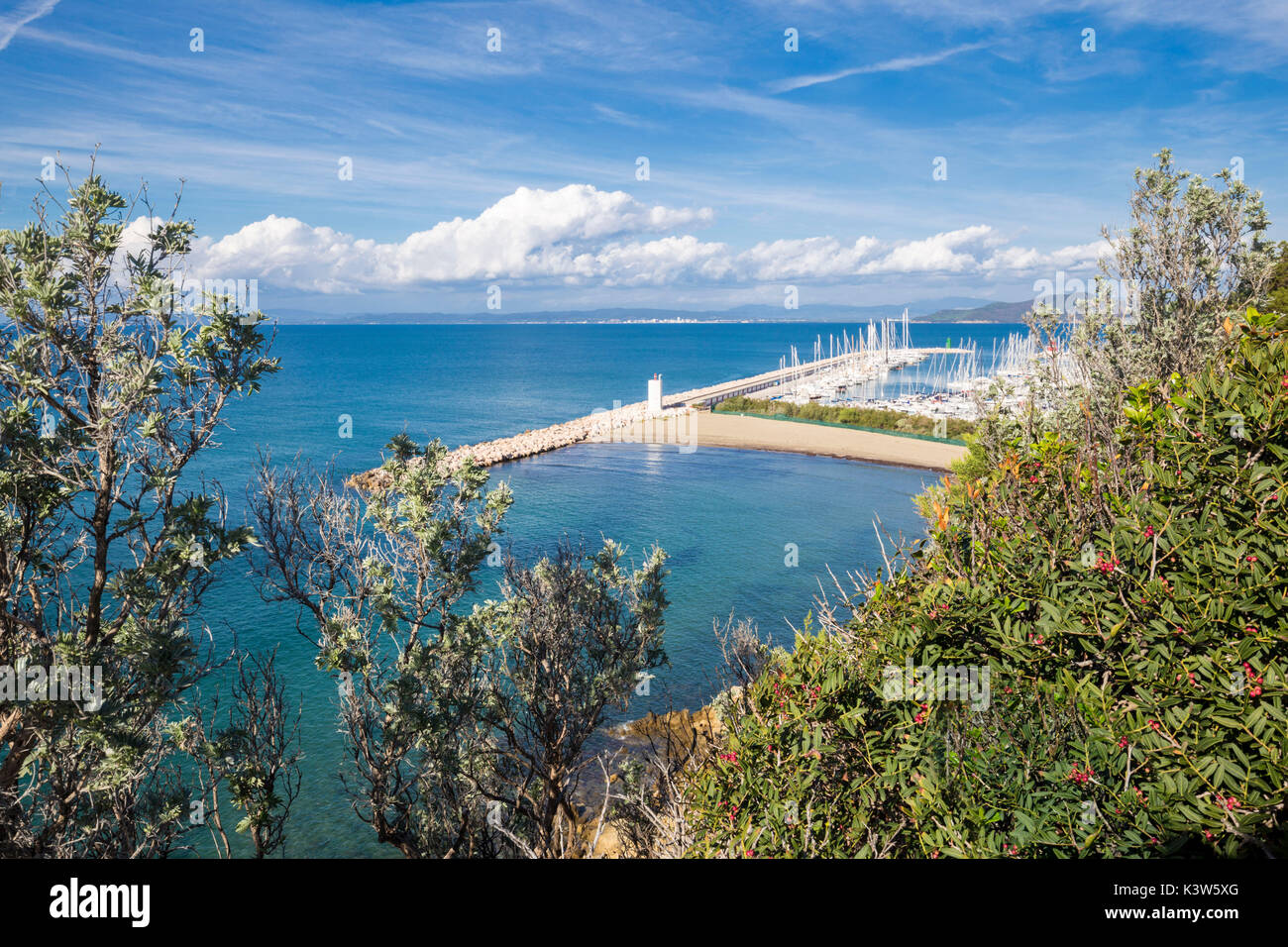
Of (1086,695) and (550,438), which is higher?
(1086,695)

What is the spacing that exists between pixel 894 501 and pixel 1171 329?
1256 inches

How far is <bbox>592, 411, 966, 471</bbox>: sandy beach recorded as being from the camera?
59875mm

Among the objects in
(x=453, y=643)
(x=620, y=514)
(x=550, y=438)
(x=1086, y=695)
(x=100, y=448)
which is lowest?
(x=620, y=514)

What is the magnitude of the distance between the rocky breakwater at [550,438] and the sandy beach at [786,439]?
1.71m

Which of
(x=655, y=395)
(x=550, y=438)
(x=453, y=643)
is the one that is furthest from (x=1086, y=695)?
(x=655, y=395)

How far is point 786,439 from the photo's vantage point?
68.0 meters

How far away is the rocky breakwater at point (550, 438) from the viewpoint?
57.1 metres

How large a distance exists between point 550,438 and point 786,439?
70.3 feet

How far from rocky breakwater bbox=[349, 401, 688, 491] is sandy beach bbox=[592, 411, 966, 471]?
1.71 metres

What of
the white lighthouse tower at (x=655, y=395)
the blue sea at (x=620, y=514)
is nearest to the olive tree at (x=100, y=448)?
the blue sea at (x=620, y=514)

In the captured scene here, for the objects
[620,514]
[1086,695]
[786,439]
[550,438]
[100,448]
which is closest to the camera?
[1086,695]

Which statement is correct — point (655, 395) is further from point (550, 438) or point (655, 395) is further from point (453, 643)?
point (453, 643)
